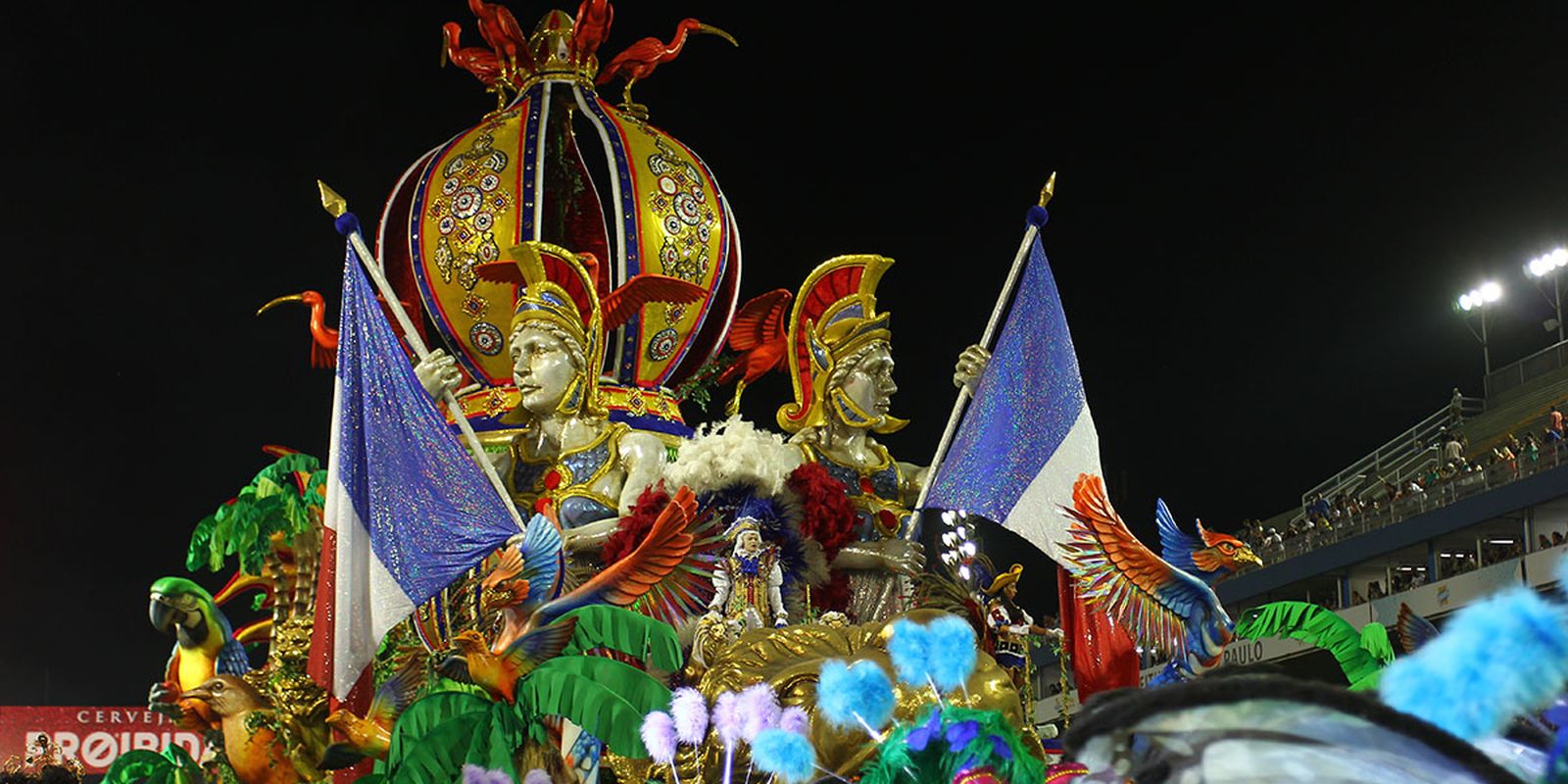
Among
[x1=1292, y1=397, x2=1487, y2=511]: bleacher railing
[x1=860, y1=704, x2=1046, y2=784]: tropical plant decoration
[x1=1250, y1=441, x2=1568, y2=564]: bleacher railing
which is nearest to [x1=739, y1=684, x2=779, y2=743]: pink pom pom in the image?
[x1=860, y1=704, x2=1046, y2=784]: tropical plant decoration

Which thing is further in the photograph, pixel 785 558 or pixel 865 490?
pixel 865 490

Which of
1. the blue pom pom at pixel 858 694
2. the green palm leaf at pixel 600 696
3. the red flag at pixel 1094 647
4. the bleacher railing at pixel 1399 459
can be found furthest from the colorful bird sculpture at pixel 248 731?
the bleacher railing at pixel 1399 459

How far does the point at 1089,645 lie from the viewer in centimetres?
1041

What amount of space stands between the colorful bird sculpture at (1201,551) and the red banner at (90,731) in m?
14.0

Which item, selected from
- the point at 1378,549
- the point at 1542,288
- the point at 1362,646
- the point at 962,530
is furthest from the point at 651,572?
the point at 1542,288

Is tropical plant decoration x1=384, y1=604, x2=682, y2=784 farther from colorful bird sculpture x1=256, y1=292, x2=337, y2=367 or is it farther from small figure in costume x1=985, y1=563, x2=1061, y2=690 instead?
colorful bird sculpture x1=256, y1=292, x2=337, y2=367

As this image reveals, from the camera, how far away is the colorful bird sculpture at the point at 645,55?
13172 mm

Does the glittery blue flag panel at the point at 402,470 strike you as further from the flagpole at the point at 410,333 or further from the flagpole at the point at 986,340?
the flagpole at the point at 986,340

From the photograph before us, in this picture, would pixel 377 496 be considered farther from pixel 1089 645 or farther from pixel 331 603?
pixel 1089 645

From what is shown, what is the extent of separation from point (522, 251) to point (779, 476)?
7.66 ft

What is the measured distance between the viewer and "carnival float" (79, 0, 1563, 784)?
8367mm

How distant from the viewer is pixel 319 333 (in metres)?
12.6

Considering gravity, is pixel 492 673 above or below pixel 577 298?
below

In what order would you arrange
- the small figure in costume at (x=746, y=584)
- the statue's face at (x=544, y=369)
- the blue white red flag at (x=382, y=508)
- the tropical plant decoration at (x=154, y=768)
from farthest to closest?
the tropical plant decoration at (x=154, y=768)
the statue's face at (x=544, y=369)
the small figure in costume at (x=746, y=584)
the blue white red flag at (x=382, y=508)
